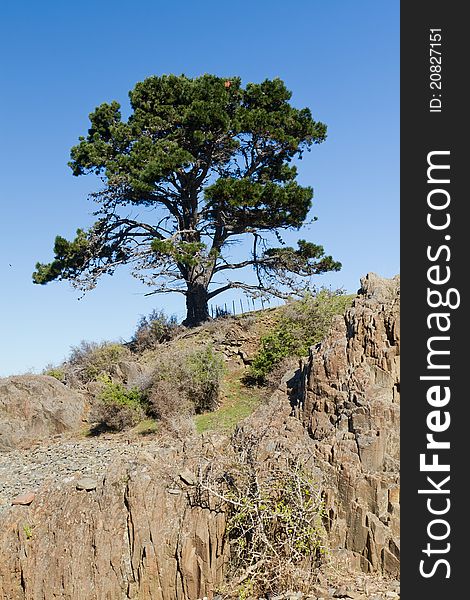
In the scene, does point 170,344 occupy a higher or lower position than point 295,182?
lower

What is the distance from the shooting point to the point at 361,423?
878 centimetres

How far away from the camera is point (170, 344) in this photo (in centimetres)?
2169

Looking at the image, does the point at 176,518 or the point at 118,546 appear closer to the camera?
the point at 118,546

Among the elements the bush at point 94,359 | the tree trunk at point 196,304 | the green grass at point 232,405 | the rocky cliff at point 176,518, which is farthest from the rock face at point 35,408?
the rocky cliff at point 176,518

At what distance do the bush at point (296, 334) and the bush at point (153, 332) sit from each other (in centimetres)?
569

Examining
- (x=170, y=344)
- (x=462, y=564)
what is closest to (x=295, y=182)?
(x=170, y=344)

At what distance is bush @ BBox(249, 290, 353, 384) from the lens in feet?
55.9

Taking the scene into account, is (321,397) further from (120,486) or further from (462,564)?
(462,564)

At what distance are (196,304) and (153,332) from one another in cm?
181

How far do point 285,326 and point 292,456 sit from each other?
1022 cm

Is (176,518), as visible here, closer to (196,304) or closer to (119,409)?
(119,409)

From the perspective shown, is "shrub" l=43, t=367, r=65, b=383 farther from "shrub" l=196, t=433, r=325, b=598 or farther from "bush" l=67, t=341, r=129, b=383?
"shrub" l=196, t=433, r=325, b=598

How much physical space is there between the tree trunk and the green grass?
609 cm

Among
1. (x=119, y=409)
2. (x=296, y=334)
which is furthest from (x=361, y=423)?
(x=296, y=334)
